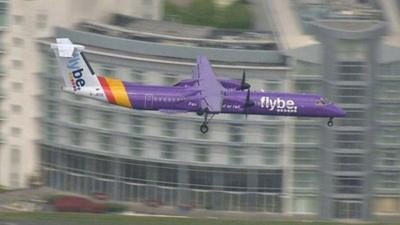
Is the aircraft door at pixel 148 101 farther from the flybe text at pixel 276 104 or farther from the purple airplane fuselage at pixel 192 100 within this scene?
the flybe text at pixel 276 104

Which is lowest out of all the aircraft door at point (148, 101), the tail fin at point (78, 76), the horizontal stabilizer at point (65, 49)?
the aircraft door at point (148, 101)

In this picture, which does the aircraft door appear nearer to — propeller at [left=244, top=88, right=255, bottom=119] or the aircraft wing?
the aircraft wing

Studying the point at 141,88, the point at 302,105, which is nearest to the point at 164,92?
the point at 141,88

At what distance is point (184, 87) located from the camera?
15412 cm

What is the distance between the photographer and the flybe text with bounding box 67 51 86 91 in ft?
514

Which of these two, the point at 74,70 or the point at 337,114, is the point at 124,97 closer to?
the point at 74,70

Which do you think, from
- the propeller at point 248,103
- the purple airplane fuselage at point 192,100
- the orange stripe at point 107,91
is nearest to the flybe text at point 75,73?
the orange stripe at point 107,91

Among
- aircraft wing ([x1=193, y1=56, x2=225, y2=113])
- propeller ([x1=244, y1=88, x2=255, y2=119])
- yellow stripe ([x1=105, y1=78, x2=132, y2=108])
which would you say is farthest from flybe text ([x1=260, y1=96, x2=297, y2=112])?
yellow stripe ([x1=105, y1=78, x2=132, y2=108])

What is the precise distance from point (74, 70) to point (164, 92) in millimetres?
9097

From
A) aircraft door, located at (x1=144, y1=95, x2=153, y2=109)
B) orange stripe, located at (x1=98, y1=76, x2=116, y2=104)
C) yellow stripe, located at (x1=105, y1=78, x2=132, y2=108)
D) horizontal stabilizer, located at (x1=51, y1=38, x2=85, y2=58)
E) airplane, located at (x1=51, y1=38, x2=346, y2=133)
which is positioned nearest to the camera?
aircraft door, located at (x1=144, y1=95, x2=153, y2=109)

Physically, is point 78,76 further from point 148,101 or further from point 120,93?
point 148,101

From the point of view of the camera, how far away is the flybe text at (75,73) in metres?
157

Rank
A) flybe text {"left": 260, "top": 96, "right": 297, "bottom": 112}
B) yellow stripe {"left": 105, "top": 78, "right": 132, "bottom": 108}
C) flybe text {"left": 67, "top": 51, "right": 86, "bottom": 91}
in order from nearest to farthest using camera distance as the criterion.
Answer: yellow stripe {"left": 105, "top": 78, "right": 132, "bottom": 108} < flybe text {"left": 260, "top": 96, "right": 297, "bottom": 112} < flybe text {"left": 67, "top": 51, "right": 86, "bottom": 91}

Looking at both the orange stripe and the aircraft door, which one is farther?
the orange stripe
